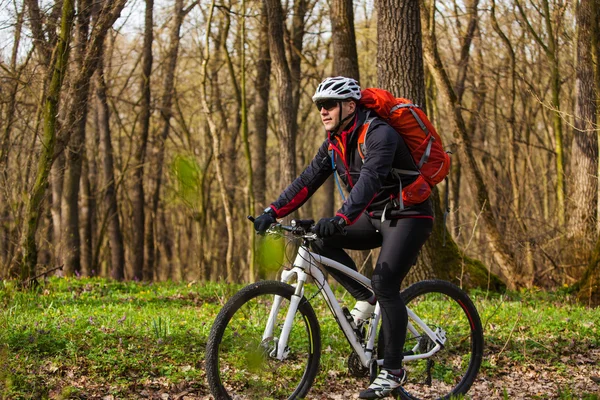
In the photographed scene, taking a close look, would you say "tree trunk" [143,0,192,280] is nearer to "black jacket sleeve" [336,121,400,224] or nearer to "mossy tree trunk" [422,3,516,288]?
"mossy tree trunk" [422,3,516,288]

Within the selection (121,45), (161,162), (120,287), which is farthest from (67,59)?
(161,162)

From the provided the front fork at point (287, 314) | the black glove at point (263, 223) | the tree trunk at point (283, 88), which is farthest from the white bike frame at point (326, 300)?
the tree trunk at point (283, 88)

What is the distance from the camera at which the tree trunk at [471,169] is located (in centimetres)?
1191

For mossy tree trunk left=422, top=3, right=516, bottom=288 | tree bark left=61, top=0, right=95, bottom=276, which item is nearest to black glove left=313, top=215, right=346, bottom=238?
tree bark left=61, top=0, right=95, bottom=276

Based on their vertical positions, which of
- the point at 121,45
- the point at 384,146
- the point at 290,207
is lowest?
the point at 290,207

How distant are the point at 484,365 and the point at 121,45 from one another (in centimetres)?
1740

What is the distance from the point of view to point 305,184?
15.3ft

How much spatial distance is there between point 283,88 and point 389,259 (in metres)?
8.08

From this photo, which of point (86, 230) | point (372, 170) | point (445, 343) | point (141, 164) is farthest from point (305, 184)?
point (141, 164)

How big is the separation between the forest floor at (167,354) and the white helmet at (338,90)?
2.11 metres

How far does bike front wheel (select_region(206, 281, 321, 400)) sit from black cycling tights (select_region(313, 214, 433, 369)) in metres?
0.43

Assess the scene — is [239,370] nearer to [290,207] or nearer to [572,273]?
[290,207]

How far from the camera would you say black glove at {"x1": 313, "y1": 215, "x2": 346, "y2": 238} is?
4090 mm

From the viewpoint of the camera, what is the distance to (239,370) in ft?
15.1
